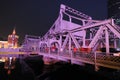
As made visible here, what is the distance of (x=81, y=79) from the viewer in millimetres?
24766

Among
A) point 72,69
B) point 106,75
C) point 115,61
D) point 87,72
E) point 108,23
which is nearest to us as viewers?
point 115,61

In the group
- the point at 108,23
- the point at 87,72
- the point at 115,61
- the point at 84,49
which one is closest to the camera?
the point at 115,61

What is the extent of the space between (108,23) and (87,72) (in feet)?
36.4

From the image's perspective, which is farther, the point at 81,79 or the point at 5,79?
the point at 5,79

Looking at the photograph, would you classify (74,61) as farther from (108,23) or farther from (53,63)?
(53,63)

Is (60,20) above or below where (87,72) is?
above

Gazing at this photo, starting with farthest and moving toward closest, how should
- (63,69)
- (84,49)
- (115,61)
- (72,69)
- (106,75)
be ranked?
(63,69) → (72,69) → (106,75) → (84,49) → (115,61)

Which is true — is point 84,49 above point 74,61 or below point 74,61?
above

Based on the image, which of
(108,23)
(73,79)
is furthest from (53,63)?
(108,23)

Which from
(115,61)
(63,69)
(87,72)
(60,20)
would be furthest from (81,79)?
(60,20)

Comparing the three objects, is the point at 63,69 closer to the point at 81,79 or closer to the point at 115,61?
the point at 81,79

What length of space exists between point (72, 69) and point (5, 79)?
1935 cm

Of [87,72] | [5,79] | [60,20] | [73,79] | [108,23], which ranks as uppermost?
[60,20]

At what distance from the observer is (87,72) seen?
80.6 feet
